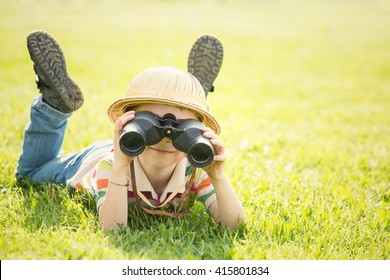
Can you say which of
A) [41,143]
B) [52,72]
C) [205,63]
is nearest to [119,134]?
[52,72]

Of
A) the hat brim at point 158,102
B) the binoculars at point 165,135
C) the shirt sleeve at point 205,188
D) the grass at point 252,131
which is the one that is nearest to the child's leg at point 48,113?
the grass at point 252,131

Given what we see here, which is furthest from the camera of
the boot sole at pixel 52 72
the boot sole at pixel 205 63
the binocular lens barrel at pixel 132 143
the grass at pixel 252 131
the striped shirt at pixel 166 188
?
the boot sole at pixel 205 63

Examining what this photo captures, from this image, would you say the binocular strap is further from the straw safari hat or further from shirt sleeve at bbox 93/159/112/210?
the straw safari hat

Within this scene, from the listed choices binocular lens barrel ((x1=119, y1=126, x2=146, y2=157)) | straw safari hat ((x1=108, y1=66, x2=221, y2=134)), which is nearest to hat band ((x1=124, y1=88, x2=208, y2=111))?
straw safari hat ((x1=108, y1=66, x2=221, y2=134))

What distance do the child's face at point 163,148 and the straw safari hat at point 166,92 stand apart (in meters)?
0.03

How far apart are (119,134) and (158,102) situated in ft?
0.82

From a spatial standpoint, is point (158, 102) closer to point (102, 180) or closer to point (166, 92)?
point (166, 92)

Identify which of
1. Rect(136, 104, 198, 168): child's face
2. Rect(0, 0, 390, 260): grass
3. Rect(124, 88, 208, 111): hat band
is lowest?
Rect(0, 0, 390, 260): grass

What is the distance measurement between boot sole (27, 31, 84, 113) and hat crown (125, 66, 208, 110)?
0.99m

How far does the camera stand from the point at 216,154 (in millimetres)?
2586

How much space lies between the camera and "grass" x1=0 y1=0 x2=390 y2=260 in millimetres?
2691

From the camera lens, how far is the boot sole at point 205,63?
4002 mm

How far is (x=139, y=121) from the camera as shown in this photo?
7.84 feet

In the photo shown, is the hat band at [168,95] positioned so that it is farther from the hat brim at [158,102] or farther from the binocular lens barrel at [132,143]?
the binocular lens barrel at [132,143]
